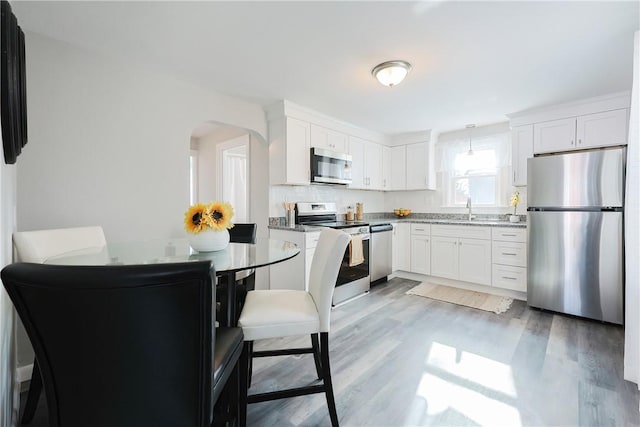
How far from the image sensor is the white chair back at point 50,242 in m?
1.57

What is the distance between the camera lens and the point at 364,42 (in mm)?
2049

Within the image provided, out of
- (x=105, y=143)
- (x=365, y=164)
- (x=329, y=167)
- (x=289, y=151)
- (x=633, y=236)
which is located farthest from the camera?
(x=365, y=164)

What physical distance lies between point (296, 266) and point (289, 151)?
133cm

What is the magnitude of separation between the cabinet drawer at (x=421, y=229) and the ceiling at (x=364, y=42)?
192cm

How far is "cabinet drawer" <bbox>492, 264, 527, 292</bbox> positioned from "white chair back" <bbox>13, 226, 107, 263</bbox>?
4159 millimetres

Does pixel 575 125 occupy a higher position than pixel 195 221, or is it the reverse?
pixel 575 125

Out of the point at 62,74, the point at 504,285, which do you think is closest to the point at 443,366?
the point at 504,285

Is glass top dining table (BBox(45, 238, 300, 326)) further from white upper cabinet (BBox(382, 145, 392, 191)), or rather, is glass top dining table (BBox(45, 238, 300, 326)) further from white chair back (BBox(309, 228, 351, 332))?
white upper cabinet (BBox(382, 145, 392, 191))

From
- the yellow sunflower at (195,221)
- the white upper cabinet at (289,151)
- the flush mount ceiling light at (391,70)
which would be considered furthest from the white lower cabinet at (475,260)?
the yellow sunflower at (195,221)

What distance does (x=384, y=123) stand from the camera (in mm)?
4172

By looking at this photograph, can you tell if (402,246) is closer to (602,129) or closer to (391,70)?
(602,129)

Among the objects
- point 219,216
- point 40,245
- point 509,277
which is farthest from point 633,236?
point 40,245

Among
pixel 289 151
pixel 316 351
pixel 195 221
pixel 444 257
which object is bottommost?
pixel 316 351

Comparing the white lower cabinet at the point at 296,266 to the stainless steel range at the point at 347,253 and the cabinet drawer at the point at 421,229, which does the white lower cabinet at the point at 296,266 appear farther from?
the cabinet drawer at the point at 421,229
